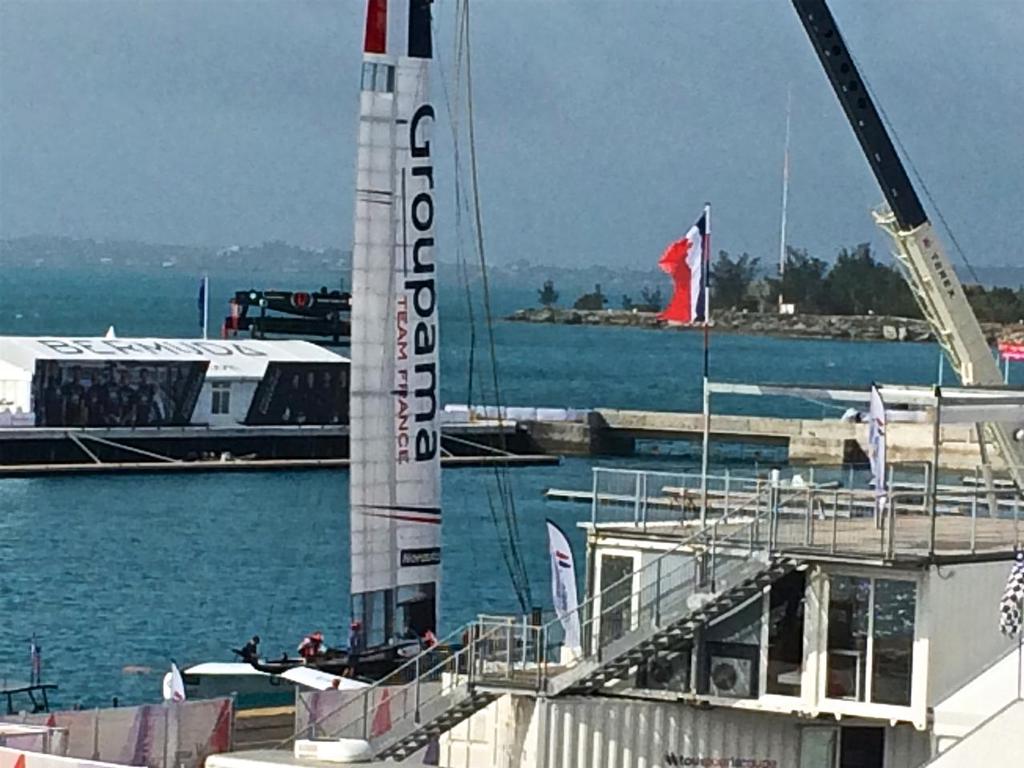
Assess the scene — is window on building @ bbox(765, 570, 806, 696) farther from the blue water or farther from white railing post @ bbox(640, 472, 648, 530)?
the blue water

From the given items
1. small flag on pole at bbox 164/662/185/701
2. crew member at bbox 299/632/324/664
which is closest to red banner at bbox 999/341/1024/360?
crew member at bbox 299/632/324/664

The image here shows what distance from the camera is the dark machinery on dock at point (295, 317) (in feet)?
514

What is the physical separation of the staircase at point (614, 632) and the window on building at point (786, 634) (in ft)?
0.71

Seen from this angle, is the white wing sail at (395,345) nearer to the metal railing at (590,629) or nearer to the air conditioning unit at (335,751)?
the metal railing at (590,629)

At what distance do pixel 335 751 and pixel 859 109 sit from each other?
18.8 meters

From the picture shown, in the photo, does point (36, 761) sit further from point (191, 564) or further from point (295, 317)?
point (295, 317)

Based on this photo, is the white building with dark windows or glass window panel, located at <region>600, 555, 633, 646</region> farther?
the white building with dark windows

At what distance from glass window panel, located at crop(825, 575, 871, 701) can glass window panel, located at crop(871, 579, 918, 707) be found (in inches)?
6.0

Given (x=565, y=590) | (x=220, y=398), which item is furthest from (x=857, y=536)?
(x=220, y=398)

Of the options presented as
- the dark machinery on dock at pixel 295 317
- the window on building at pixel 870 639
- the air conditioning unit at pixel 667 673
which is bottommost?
the air conditioning unit at pixel 667 673

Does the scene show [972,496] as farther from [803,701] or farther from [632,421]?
[632,421]

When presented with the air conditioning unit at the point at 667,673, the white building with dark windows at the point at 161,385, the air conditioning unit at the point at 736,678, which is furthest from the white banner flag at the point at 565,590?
the white building with dark windows at the point at 161,385

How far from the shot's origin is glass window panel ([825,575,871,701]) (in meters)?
34.1

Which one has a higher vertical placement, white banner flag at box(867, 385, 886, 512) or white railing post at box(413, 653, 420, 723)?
white banner flag at box(867, 385, 886, 512)
